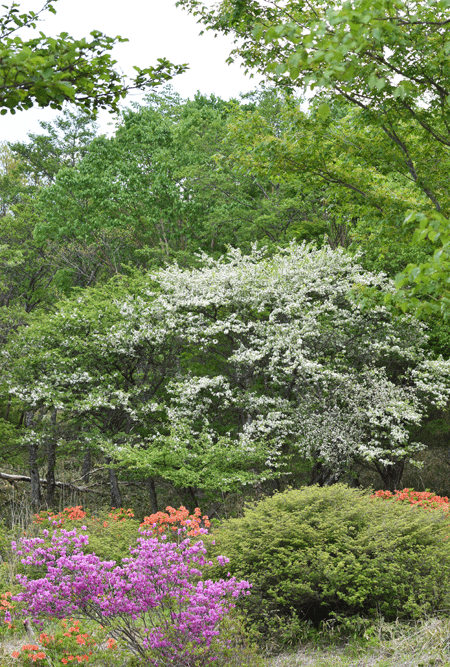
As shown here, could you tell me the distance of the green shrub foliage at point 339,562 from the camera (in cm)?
466

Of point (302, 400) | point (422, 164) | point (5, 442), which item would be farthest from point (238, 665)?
point (5, 442)

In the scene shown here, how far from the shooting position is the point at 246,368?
11008mm

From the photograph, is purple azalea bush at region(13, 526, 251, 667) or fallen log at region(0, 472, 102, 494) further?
fallen log at region(0, 472, 102, 494)

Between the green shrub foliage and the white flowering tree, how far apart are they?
11.8 ft

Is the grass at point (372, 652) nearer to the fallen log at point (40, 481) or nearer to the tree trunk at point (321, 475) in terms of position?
the tree trunk at point (321, 475)

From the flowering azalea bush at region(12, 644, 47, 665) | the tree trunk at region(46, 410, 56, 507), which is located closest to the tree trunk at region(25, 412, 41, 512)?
the tree trunk at region(46, 410, 56, 507)

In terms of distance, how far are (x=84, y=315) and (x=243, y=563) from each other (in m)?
7.06

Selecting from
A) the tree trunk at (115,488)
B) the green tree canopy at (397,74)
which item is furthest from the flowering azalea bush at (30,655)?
the tree trunk at (115,488)

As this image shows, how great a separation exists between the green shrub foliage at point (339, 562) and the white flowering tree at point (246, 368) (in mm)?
3598

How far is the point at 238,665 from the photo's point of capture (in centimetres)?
385

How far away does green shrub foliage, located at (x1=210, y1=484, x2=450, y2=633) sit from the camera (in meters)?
4.66

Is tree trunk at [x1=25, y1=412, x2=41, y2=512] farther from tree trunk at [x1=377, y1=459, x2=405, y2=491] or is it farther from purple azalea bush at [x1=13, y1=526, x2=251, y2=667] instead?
purple azalea bush at [x1=13, y1=526, x2=251, y2=667]

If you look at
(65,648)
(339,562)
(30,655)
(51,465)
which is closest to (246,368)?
(51,465)

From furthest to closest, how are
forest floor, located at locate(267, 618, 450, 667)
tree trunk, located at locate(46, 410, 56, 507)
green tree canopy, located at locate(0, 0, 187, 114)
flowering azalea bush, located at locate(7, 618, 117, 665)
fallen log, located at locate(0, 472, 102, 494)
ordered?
fallen log, located at locate(0, 472, 102, 494) → tree trunk, located at locate(46, 410, 56, 507) → flowering azalea bush, located at locate(7, 618, 117, 665) → forest floor, located at locate(267, 618, 450, 667) → green tree canopy, located at locate(0, 0, 187, 114)
